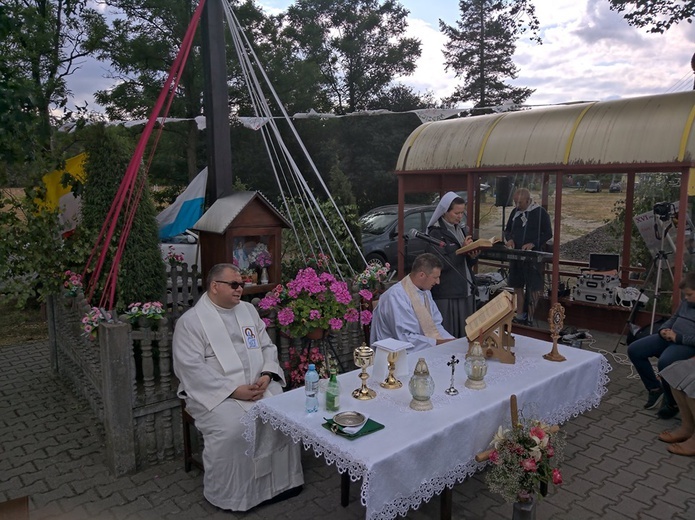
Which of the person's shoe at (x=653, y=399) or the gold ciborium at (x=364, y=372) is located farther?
the person's shoe at (x=653, y=399)

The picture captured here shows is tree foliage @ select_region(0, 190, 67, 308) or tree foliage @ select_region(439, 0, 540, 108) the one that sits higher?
tree foliage @ select_region(439, 0, 540, 108)

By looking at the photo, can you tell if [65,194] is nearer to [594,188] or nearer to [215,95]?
[215,95]

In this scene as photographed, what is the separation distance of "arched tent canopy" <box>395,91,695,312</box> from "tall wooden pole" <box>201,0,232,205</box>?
11.8 feet

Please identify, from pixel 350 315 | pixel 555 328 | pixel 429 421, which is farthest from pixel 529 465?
pixel 350 315

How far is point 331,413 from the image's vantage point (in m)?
3.08

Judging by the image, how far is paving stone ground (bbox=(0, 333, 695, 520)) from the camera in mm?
3574

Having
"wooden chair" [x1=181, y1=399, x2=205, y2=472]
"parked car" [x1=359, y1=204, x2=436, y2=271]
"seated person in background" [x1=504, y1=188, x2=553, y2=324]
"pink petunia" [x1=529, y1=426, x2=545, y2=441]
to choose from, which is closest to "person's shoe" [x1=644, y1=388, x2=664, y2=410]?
"seated person in background" [x1=504, y1=188, x2=553, y2=324]

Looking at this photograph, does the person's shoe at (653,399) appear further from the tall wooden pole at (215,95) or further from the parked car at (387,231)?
the parked car at (387,231)

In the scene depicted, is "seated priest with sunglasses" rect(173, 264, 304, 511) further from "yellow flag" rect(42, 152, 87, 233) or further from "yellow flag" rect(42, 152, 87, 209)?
"yellow flag" rect(42, 152, 87, 209)

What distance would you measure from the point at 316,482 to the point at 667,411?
329cm

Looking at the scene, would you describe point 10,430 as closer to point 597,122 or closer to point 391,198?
point 597,122

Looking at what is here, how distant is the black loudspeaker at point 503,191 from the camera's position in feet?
23.7

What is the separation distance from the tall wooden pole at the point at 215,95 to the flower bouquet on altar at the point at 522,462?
344 cm

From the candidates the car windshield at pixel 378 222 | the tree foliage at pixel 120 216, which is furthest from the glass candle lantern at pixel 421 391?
the car windshield at pixel 378 222
